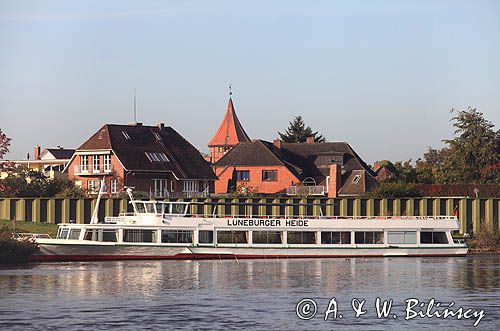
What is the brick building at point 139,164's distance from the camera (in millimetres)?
111062

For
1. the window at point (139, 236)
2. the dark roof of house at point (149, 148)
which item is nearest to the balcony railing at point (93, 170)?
the dark roof of house at point (149, 148)

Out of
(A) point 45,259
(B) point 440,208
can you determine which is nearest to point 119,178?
(B) point 440,208

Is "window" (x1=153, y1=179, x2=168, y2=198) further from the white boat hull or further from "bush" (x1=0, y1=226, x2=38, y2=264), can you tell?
"bush" (x1=0, y1=226, x2=38, y2=264)

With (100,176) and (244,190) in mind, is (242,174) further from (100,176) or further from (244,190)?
(100,176)

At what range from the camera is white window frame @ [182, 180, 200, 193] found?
115m

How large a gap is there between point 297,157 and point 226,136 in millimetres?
40867

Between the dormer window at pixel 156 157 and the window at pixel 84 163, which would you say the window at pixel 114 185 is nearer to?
the dormer window at pixel 156 157

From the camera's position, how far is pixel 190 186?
11606 centimetres

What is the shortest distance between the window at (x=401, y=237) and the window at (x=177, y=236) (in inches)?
486

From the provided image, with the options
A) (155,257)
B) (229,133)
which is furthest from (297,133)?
(155,257)

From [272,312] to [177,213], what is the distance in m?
27.1

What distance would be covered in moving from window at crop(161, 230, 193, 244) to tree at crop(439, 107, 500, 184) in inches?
2066

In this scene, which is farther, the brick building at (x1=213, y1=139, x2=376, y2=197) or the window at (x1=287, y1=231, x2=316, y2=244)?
the brick building at (x1=213, y1=139, x2=376, y2=197)

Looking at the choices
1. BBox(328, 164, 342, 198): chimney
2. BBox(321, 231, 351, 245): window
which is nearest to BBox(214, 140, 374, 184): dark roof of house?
BBox(328, 164, 342, 198): chimney
